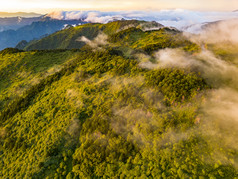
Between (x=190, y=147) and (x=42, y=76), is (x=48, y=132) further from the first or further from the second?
(x=42, y=76)

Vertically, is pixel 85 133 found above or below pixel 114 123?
below

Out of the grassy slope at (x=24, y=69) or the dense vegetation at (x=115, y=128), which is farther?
the grassy slope at (x=24, y=69)

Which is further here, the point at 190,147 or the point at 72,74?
the point at 72,74

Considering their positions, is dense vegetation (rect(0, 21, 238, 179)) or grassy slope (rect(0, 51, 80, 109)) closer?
dense vegetation (rect(0, 21, 238, 179))

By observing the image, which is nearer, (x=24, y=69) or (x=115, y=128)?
(x=115, y=128)

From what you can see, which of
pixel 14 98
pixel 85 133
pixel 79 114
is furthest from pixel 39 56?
pixel 85 133

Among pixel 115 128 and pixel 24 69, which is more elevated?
pixel 24 69

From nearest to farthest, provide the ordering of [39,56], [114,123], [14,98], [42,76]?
[114,123] → [14,98] → [42,76] → [39,56]

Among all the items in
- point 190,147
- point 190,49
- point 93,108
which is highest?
point 190,49
